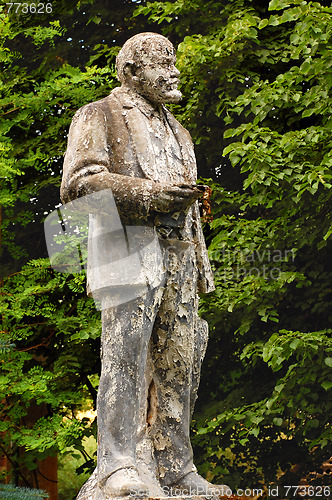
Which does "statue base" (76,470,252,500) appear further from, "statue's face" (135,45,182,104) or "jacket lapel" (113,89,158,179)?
"statue's face" (135,45,182,104)

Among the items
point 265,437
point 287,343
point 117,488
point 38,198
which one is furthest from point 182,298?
point 38,198

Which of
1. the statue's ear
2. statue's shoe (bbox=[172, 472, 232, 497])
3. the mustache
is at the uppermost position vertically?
the statue's ear

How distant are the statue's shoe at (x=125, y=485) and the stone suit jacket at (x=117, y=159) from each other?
0.86 meters

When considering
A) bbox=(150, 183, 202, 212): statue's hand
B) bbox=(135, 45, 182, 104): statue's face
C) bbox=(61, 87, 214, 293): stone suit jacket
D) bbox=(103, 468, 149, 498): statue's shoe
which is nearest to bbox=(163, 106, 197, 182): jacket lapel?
bbox=(61, 87, 214, 293): stone suit jacket

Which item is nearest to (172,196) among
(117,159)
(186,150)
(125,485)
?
(117,159)

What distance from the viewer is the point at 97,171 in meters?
3.59

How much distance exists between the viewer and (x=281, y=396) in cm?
611

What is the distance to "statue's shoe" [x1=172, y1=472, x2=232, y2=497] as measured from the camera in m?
3.71

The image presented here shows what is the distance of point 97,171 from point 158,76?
0.64 metres

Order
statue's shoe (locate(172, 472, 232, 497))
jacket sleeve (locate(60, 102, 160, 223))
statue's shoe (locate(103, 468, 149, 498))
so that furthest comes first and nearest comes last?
1. statue's shoe (locate(172, 472, 232, 497))
2. jacket sleeve (locate(60, 102, 160, 223))
3. statue's shoe (locate(103, 468, 149, 498))

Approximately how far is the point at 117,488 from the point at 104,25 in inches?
245

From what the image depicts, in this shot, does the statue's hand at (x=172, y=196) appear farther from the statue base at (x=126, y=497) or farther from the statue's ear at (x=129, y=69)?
the statue base at (x=126, y=497)

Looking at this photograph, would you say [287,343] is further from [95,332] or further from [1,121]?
[1,121]

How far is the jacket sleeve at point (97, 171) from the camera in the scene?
140 inches
